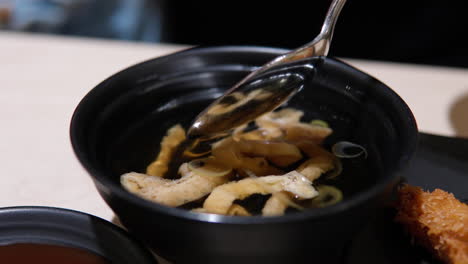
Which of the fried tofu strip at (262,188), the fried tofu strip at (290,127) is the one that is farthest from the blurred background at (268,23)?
the fried tofu strip at (262,188)

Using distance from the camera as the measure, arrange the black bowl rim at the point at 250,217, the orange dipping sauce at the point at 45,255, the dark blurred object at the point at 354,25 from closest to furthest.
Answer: the black bowl rim at the point at 250,217 → the orange dipping sauce at the point at 45,255 → the dark blurred object at the point at 354,25

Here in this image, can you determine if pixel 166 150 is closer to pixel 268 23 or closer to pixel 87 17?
pixel 268 23

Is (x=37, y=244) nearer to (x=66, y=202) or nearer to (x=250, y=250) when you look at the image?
(x=66, y=202)

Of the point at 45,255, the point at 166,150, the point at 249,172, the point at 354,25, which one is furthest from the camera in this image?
the point at 354,25

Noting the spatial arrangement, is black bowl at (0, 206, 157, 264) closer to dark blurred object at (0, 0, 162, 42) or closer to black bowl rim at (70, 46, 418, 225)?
black bowl rim at (70, 46, 418, 225)

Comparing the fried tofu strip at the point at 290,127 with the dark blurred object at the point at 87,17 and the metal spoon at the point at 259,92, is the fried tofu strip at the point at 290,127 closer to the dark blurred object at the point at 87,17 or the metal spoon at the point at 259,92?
the metal spoon at the point at 259,92

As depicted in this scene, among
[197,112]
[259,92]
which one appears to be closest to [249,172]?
[259,92]
